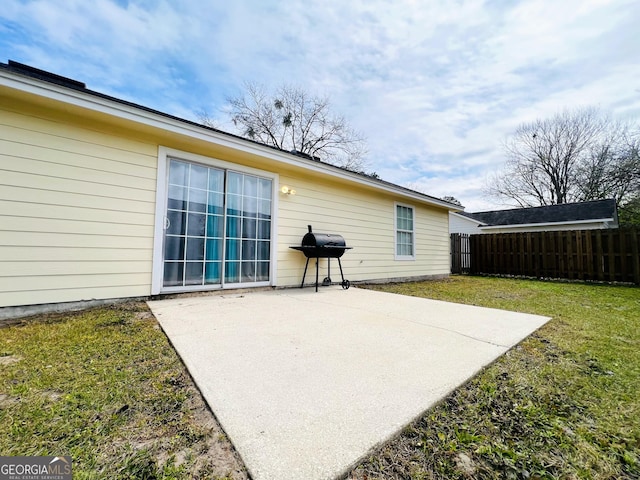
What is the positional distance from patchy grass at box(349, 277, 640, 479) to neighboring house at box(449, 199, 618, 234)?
14456mm

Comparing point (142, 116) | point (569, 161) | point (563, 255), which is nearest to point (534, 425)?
point (142, 116)

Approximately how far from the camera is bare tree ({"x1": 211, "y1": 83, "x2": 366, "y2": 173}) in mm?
14328

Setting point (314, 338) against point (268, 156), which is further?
point (268, 156)

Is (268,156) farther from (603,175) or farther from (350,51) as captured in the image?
(603,175)

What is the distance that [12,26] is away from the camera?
4.55 m

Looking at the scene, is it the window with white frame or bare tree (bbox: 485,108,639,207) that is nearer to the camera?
the window with white frame

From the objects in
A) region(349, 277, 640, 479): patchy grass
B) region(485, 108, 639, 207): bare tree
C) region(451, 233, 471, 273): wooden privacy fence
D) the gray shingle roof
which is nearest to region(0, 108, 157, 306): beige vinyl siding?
region(349, 277, 640, 479): patchy grass

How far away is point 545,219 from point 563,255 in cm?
771

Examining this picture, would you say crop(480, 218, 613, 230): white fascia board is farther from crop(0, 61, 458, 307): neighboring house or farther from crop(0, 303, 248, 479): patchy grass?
crop(0, 303, 248, 479): patchy grass

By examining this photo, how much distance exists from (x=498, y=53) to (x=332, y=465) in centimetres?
881

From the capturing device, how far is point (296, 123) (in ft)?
49.8

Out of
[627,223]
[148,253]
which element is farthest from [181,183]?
[627,223]

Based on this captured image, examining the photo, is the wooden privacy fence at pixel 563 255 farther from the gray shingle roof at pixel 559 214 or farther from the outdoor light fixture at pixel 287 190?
the outdoor light fixture at pixel 287 190

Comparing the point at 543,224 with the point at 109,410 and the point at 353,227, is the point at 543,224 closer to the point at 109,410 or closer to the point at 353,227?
the point at 353,227
